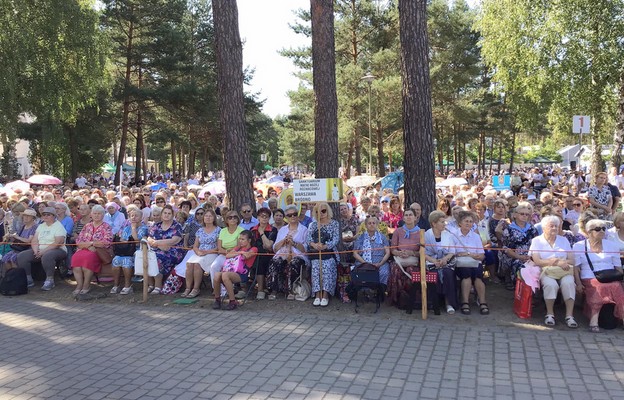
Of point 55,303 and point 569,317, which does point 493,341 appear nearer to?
point 569,317

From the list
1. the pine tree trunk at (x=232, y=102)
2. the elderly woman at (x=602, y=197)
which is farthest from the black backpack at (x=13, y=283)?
the elderly woman at (x=602, y=197)

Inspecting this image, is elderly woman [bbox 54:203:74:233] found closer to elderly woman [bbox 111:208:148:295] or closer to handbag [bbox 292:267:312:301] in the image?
elderly woman [bbox 111:208:148:295]

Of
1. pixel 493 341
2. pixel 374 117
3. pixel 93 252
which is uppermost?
pixel 374 117

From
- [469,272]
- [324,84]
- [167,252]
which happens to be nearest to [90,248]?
[167,252]

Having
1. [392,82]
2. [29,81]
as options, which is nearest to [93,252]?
[29,81]

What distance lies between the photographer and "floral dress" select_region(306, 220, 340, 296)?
26.2 ft

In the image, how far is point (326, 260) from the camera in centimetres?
799

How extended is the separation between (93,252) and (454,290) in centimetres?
611

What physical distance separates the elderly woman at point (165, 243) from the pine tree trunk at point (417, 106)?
4.16 meters

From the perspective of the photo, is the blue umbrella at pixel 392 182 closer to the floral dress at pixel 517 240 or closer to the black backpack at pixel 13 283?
the floral dress at pixel 517 240

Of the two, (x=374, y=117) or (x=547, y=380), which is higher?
(x=374, y=117)

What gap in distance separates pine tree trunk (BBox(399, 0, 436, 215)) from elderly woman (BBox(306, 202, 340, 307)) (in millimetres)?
1923

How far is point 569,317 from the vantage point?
22.0 ft

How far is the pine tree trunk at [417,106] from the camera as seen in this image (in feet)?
29.2
